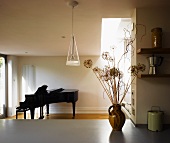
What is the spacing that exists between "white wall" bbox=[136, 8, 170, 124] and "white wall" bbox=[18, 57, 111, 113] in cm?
433

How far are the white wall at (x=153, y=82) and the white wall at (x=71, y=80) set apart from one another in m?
4.33

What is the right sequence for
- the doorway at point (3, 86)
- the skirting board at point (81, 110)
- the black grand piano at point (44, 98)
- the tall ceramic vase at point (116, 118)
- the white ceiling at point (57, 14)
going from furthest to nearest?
the skirting board at point (81, 110) < the doorway at point (3, 86) < the black grand piano at point (44, 98) < the white ceiling at point (57, 14) < the tall ceramic vase at point (116, 118)

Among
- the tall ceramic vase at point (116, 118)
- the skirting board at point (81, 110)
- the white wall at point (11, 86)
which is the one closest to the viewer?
the tall ceramic vase at point (116, 118)

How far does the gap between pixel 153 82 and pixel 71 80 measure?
461 centimetres

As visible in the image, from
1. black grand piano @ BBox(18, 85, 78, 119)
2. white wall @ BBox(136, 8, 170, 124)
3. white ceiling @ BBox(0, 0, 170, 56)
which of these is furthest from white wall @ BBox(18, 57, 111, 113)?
white wall @ BBox(136, 8, 170, 124)

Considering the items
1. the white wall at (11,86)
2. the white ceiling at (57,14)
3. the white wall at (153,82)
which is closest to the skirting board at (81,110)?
the white wall at (11,86)

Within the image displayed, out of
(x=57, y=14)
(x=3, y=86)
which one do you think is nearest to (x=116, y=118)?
(x=57, y=14)

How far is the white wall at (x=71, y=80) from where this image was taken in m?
6.23

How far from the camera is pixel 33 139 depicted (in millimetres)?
1384

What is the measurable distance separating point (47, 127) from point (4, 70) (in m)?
4.81

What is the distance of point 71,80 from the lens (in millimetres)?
6293

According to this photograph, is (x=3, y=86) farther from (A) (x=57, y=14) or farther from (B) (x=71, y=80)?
(A) (x=57, y=14)

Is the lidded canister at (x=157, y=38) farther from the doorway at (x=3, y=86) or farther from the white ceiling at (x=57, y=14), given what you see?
the doorway at (x=3, y=86)

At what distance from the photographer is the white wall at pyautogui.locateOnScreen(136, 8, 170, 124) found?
185cm
